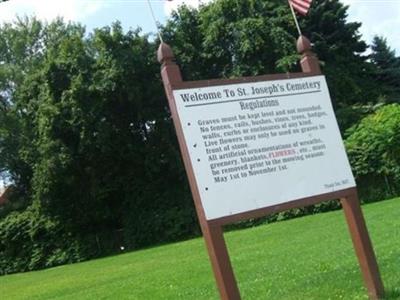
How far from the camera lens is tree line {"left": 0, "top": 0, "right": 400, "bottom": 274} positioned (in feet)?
105

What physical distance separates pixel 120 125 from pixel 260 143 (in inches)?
1115

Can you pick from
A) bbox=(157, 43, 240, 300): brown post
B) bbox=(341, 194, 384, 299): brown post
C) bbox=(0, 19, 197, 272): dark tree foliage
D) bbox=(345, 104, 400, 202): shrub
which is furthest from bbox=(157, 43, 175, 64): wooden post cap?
bbox=(0, 19, 197, 272): dark tree foliage

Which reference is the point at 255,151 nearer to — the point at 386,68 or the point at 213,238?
the point at 213,238

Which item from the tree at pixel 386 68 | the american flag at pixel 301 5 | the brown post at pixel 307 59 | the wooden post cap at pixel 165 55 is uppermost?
the tree at pixel 386 68

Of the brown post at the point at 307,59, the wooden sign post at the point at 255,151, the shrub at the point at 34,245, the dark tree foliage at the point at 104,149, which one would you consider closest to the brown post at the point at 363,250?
the wooden sign post at the point at 255,151

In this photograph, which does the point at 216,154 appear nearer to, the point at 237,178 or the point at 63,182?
the point at 237,178

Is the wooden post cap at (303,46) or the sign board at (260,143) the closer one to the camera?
the sign board at (260,143)

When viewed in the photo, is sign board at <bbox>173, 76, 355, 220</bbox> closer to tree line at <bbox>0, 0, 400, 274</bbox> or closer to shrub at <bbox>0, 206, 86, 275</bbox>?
tree line at <bbox>0, 0, 400, 274</bbox>

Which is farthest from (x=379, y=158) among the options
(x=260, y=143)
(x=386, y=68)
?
(x=260, y=143)

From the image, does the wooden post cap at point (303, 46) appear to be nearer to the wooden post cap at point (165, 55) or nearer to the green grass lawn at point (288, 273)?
the wooden post cap at point (165, 55)

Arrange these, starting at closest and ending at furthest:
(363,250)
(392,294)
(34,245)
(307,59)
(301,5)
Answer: (392,294) → (363,250) → (307,59) → (301,5) → (34,245)

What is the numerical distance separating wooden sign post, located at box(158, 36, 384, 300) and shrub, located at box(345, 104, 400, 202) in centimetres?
2066

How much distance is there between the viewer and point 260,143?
622cm

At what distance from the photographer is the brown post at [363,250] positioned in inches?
267
